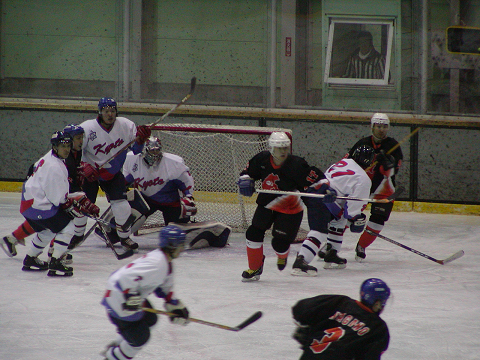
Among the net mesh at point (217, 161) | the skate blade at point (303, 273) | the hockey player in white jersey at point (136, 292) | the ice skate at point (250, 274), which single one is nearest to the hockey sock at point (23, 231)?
the ice skate at point (250, 274)

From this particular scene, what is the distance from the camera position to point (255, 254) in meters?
4.40

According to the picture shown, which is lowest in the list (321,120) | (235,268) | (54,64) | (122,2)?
(235,268)

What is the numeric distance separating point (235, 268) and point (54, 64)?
409 centimetres

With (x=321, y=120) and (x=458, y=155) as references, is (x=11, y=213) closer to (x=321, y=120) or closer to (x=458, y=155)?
(x=321, y=120)

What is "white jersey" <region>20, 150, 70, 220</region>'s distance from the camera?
166 inches

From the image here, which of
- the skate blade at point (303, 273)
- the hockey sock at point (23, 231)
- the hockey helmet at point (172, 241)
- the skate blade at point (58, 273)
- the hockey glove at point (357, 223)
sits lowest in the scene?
the skate blade at point (303, 273)

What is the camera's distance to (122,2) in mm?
7719

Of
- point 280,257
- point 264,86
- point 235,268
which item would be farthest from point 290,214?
point 264,86

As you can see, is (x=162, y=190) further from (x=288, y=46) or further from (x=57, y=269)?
(x=288, y=46)

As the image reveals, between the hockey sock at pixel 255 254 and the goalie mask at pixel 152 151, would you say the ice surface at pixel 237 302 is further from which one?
the goalie mask at pixel 152 151

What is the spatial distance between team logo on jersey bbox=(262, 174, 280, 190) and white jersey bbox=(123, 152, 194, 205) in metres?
1.17

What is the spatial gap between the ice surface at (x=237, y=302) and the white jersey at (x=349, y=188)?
0.41m

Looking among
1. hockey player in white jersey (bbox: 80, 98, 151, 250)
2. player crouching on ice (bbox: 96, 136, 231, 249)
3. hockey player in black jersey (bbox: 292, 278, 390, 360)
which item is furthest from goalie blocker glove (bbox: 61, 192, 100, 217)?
hockey player in black jersey (bbox: 292, 278, 390, 360)

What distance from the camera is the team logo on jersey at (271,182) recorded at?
14.4ft
